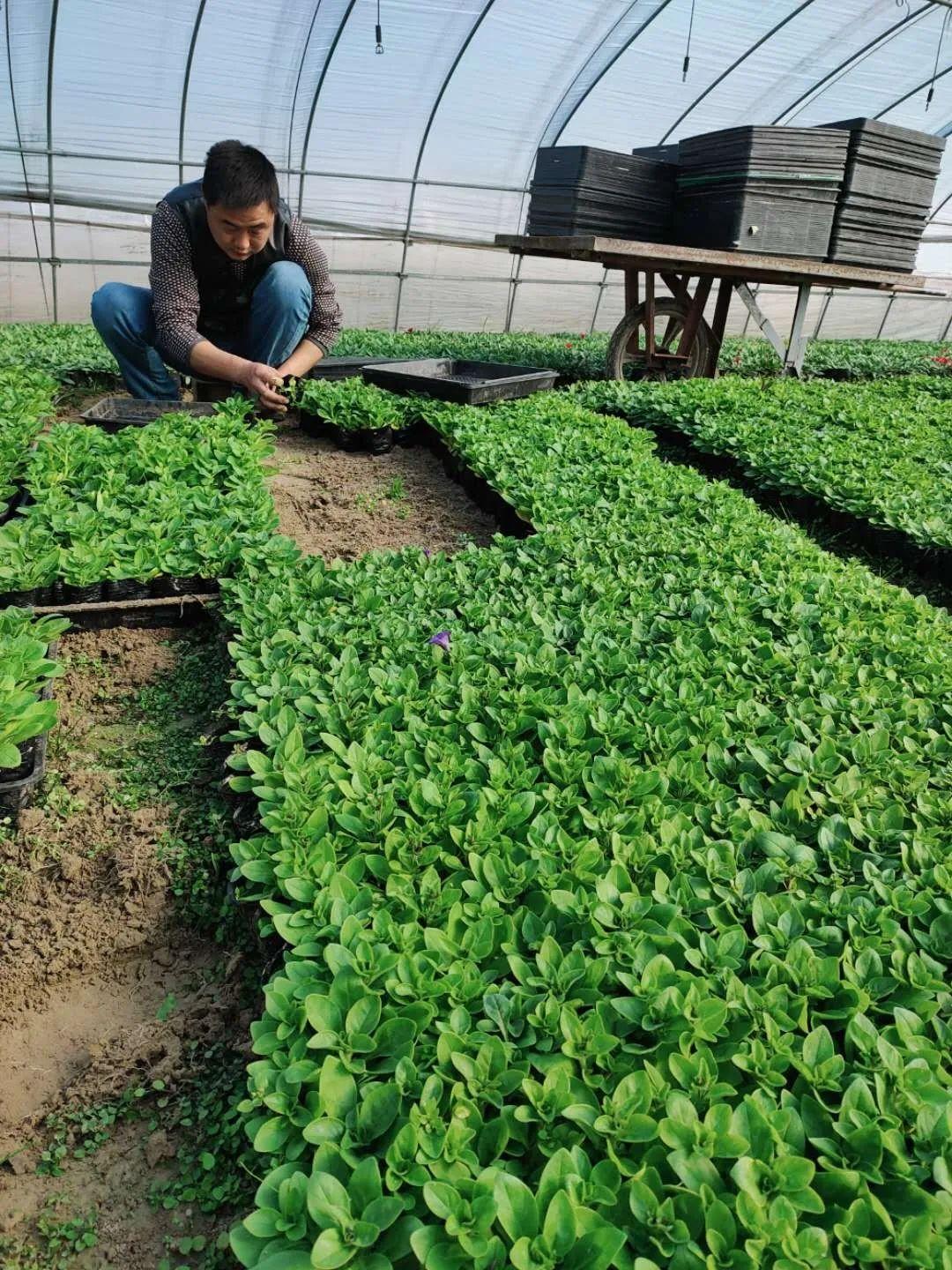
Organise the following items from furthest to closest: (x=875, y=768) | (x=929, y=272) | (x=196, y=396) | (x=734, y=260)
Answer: (x=929, y=272) < (x=734, y=260) < (x=196, y=396) < (x=875, y=768)

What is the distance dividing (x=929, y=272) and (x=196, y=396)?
16.5 metres

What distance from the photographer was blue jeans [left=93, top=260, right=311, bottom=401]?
4.86m

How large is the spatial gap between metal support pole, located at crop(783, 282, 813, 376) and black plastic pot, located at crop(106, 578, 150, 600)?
23.8 ft

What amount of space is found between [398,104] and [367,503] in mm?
9628

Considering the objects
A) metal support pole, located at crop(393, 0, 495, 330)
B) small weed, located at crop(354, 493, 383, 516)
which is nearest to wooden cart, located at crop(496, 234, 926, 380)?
small weed, located at crop(354, 493, 383, 516)

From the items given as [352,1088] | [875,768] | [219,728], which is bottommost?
[219,728]

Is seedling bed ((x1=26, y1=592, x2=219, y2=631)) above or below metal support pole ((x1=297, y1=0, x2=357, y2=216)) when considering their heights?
below

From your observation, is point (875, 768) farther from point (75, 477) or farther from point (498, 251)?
point (498, 251)

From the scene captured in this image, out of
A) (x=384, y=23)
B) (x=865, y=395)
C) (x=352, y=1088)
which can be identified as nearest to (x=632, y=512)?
(x=352, y=1088)

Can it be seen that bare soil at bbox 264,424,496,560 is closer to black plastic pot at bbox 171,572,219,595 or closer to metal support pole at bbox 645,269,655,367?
black plastic pot at bbox 171,572,219,595

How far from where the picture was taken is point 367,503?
4.48 metres

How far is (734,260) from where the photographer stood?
23.8ft

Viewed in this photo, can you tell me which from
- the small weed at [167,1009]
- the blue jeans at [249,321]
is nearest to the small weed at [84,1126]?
the small weed at [167,1009]

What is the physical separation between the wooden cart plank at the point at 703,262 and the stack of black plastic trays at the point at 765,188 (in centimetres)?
20
